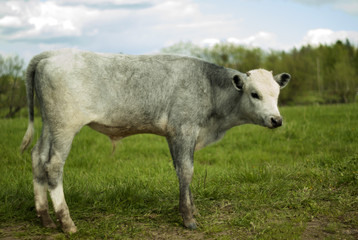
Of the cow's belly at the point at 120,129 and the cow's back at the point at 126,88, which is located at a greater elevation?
the cow's back at the point at 126,88

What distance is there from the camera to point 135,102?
486cm

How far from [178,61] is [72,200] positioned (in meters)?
2.79

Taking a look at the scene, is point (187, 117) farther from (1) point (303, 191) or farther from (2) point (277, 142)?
(2) point (277, 142)

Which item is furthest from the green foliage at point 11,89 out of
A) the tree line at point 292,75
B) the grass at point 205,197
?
the grass at point 205,197

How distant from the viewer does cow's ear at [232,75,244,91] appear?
4.93 metres

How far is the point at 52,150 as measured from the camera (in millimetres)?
4641

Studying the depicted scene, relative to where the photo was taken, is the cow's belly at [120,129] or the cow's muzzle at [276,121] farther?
the cow's belly at [120,129]

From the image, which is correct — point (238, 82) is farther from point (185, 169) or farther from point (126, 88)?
point (126, 88)

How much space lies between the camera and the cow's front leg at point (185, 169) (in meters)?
4.95

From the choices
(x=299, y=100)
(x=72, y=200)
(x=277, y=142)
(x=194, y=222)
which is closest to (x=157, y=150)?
(x=277, y=142)

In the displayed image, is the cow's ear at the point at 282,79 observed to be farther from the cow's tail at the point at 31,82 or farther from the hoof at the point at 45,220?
the hoof at the point at 45,220

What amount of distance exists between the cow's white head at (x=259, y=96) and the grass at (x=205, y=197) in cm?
149

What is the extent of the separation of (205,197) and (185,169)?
1.41m

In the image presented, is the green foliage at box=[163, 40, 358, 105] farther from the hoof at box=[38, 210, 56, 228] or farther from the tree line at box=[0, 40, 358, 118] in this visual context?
the hoof at box=[38, 210, 56, 228]
